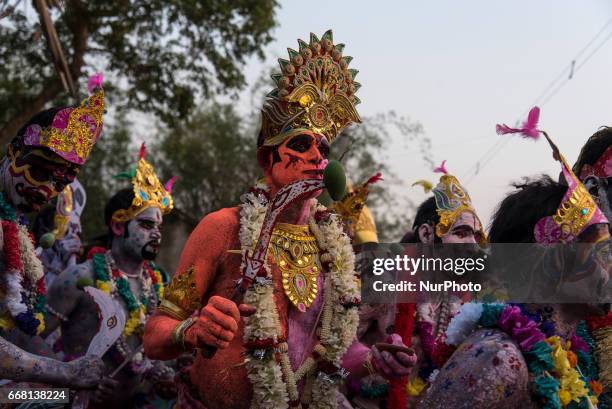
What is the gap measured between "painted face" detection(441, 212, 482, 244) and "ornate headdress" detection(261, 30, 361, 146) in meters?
1.79

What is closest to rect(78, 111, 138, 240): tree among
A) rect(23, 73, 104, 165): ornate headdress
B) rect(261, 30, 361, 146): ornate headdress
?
rect(23, 73, 104, 165): ornate headdress

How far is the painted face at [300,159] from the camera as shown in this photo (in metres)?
3.38

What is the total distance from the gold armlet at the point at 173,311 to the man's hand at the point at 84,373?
2.98 feet

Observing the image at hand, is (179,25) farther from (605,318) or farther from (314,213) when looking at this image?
(605,318)

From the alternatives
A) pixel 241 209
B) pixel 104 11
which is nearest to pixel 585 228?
pixel 241 209

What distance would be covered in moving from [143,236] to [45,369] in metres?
2.36

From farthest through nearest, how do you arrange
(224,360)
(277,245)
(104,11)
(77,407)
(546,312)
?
(104,11) < (77,407) < (277,245) < (224,360) < (546,312)

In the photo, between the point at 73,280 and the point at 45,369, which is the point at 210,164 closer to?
the point at 73,280

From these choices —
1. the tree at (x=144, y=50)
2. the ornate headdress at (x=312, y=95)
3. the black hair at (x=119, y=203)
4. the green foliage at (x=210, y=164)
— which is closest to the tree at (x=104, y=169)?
the green foliage at (x=210, y=164)

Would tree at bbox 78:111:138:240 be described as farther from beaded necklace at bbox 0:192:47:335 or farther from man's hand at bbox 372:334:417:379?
man's hand at bbox 372:334:417:379

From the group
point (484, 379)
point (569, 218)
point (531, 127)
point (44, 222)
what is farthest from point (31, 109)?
point (484, 379)

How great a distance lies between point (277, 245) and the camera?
3.40 m

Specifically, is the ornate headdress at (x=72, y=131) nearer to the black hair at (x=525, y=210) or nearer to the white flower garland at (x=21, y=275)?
the white flower garland at (x=21, y=275)

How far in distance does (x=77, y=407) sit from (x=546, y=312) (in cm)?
269
